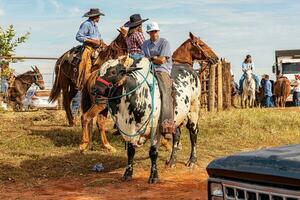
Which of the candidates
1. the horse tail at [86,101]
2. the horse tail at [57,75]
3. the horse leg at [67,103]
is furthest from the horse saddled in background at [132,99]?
the horse leg at [67,103]

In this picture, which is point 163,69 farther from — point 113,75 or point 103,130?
point 103,130

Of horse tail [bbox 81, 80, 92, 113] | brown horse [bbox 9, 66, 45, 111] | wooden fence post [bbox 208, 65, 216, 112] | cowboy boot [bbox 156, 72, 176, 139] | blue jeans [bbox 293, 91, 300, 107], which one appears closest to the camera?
cowboy boot [bbox 156, 72, 176, 139]

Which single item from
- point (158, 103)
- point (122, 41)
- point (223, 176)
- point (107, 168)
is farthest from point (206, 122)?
point (223, 176)

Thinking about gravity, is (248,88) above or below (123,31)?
below

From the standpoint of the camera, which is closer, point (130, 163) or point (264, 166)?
point (264, 166)

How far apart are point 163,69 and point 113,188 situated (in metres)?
2.05

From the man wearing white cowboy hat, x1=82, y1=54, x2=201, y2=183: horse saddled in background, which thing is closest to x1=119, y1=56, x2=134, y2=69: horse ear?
x1=82, y1=54, x2=201, y2=183: horse saddled in background

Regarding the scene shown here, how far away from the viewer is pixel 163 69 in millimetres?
8703

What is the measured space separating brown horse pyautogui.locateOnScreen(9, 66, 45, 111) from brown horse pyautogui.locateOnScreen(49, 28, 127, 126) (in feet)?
27.9

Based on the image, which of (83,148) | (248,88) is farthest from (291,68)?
(83,148)

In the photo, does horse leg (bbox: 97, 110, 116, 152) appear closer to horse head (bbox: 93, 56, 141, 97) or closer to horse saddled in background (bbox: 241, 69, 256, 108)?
horse head (bbox: 93, 56, 141, 97)

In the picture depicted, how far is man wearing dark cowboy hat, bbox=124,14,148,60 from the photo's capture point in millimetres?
9820

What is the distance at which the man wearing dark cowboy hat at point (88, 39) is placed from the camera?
38.7ft

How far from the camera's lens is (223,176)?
3.50 metres
